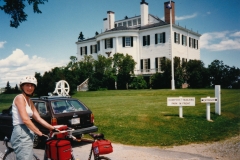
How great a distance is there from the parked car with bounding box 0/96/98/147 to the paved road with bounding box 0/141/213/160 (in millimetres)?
568

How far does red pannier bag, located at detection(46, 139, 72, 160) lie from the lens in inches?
148

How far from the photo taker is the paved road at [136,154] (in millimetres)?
6352

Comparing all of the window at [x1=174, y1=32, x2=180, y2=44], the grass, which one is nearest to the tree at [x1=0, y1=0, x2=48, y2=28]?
the grass

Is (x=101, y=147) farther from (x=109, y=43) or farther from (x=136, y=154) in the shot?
(x=109, y=43)

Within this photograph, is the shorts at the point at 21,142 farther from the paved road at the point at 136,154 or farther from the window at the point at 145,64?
the window at the point at 145,64

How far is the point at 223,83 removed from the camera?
2705 centimetres

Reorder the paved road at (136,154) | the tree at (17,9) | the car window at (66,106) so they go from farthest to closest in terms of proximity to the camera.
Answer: the tree at (17,9) < the car window at (66,106) < the paved road at (136,154)

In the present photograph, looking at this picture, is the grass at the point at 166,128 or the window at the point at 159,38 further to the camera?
the window at the point at 159,38

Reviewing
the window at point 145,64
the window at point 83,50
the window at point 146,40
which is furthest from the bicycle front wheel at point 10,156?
the window at point 83,50

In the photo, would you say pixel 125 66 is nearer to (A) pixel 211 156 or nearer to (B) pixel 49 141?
(A) pixel 211 156

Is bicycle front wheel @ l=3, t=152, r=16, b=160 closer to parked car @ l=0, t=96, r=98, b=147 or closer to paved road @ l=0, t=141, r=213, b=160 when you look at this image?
paved road @ l=0, t=141, r=213, b=160

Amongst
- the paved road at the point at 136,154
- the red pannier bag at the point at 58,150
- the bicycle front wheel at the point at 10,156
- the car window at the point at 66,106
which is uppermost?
the car window at the point at 66,106

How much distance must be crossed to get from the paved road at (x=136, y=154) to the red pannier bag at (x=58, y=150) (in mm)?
2738

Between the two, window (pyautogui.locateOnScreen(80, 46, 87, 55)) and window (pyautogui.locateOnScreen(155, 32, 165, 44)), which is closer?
window (pyautogui.locateOnScreen(155, 32, 165, 44))
